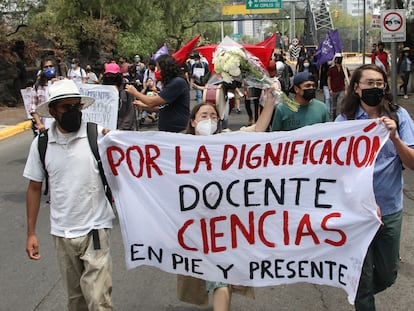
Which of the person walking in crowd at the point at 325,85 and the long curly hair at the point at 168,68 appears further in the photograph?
the person walking in crowd at the point at 325,85

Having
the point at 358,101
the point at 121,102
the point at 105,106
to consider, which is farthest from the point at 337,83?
the point at 358,101

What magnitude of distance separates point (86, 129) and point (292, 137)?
123 centimetres

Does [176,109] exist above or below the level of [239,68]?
below

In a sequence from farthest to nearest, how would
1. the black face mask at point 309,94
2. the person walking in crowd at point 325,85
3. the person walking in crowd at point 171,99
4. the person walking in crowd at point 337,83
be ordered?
the person walking in crowd at point 325,85, the person walking in crowd at point 337,83, the person walking in crowd at point 171,99, the black face mask at point 309,94

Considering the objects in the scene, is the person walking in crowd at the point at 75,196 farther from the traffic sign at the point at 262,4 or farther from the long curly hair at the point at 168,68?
the traffic sign at the point at 262,4

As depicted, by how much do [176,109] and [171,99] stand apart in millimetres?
132

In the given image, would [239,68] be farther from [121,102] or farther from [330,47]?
[330,47]

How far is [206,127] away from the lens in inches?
150

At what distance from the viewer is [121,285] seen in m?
4.73

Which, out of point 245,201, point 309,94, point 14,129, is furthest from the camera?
point 14,129

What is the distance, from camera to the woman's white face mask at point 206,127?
3.80 m

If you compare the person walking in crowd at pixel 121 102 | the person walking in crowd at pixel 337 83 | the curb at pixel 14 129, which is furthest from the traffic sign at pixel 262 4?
the person walking in crowd at pixel 121 102

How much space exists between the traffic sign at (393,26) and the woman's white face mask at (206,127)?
973 centimetres

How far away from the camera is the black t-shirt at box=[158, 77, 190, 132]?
5.36 m
